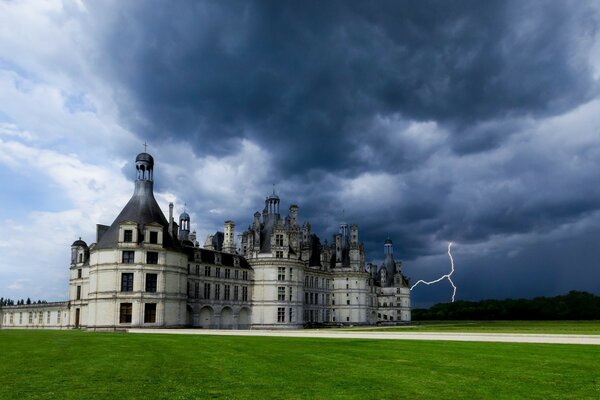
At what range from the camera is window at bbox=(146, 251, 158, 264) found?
6040cm

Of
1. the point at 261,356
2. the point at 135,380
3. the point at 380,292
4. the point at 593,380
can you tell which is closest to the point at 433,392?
the point at 593,380

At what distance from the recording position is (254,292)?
80438 mm

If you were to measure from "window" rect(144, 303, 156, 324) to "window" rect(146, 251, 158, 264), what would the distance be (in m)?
4.86

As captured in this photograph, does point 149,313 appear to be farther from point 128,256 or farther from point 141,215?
point 141,215

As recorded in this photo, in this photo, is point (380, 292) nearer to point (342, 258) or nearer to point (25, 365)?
point (342, 258)

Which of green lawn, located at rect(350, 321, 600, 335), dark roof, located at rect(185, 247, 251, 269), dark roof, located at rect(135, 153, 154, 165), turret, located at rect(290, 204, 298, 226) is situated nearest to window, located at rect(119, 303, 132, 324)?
dark roof, located at rect(185, 247, 251, 269)

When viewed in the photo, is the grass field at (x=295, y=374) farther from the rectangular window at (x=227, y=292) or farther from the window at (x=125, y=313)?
the rectangular window at (x=227, y=292)

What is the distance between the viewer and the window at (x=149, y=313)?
5975 cm

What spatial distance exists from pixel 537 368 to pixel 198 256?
57.3 metres

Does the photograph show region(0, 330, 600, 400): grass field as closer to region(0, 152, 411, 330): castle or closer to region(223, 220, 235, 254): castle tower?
region(0, 152, 411, 330): castle

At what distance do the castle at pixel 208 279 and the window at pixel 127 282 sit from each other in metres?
0.11

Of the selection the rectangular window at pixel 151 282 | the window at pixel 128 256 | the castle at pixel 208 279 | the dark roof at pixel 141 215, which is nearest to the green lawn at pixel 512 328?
the castle at pixel 208 279

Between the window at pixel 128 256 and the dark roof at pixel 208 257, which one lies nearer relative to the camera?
the window at pixel 128 256

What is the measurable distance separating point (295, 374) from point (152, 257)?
48.2 meters
